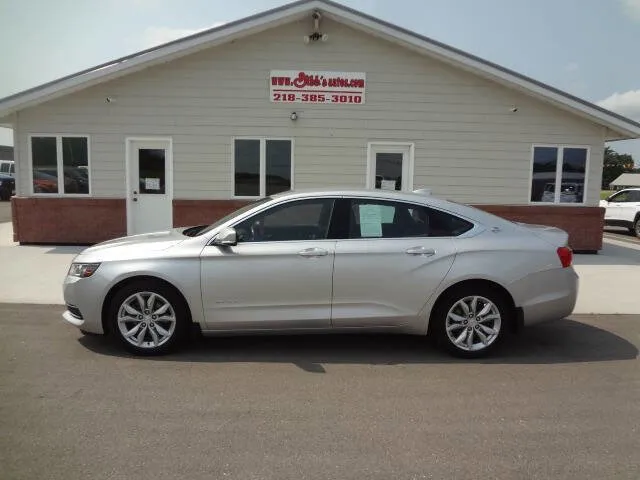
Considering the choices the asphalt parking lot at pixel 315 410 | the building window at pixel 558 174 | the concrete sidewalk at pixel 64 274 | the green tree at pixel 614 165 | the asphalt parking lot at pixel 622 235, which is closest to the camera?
the asphalt parking lot at pixel 315 410

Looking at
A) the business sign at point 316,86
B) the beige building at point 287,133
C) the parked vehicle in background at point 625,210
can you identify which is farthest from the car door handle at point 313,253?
the parked vehicle in background at point 625,210

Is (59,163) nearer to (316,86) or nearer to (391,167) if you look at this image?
(316,86)

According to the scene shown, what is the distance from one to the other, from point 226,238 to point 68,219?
7.79 m

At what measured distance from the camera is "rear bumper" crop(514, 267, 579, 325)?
16.6ft

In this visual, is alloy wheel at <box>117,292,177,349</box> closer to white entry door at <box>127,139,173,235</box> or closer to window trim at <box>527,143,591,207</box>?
white entry door at <box>127,139,173,235</box>

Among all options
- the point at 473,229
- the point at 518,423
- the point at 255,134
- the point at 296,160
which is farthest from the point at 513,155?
the point at 518,423

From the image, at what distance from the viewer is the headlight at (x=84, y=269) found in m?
4.94

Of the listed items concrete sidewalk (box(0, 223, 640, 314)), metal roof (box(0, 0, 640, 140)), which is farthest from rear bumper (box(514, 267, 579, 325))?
metal roof (box(0, 0, 640, 140))

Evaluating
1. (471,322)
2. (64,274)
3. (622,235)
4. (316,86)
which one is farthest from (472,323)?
(622,235)

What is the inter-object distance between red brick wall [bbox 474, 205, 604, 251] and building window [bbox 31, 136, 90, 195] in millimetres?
8391

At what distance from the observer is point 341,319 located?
497cm

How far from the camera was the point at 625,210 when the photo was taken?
56.1ft

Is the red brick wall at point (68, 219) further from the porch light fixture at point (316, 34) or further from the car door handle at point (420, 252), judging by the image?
the car door handle at point (420, 252)

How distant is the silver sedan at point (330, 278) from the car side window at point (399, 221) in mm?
10
